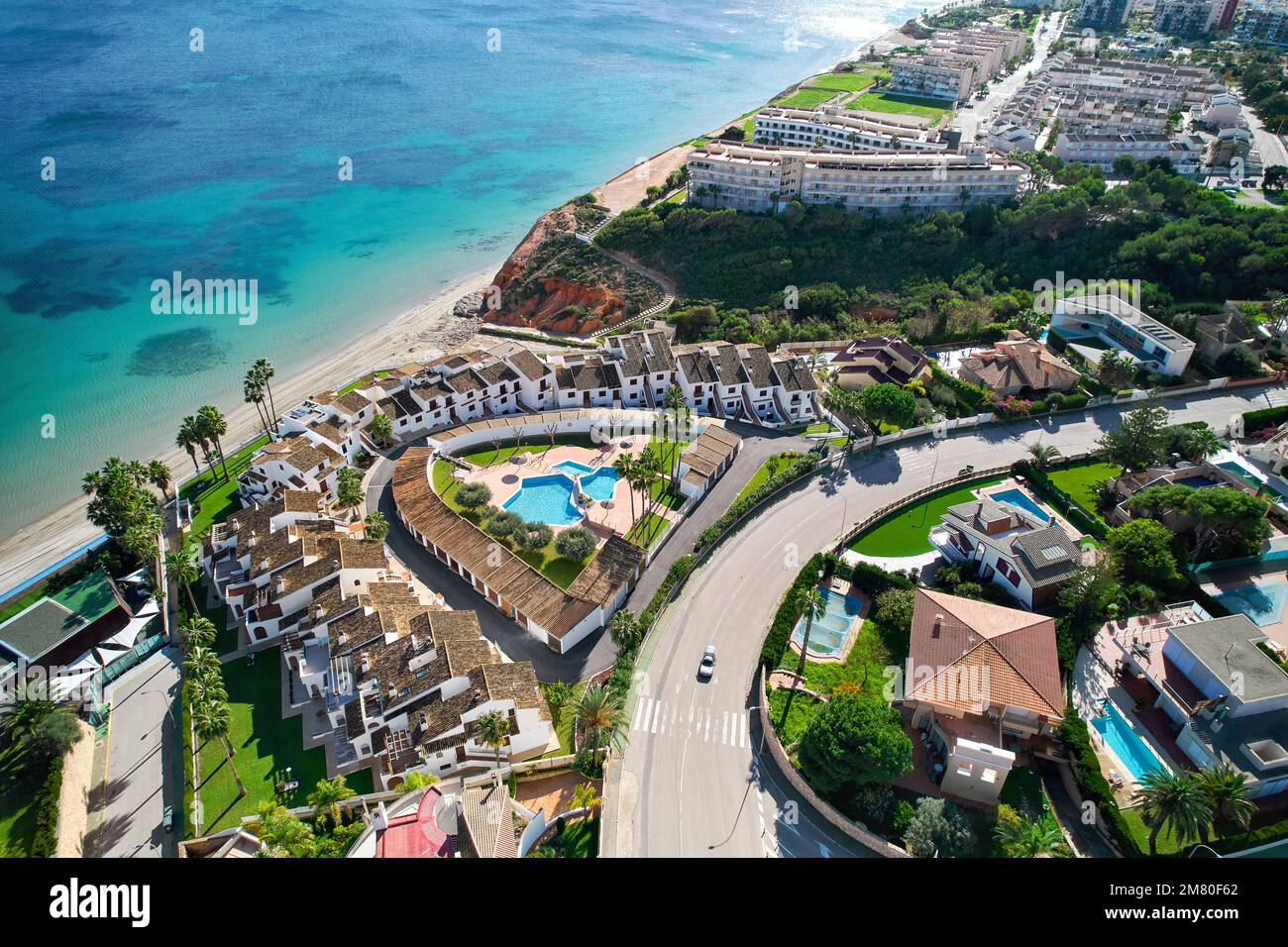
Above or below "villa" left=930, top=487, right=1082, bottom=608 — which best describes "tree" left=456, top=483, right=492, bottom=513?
below

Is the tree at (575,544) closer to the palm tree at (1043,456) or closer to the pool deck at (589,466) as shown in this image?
the pool deck at (589,466)

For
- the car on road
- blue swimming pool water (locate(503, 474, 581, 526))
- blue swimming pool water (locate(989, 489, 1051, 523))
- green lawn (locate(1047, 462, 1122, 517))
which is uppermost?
green lawn (locate(1047, 462, 1122, 517))

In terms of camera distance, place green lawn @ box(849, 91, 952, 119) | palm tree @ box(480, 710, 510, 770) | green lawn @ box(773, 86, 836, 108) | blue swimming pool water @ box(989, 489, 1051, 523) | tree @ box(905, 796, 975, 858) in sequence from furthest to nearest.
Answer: green lawn @ box(773, 86, 836, 108), green lawn @ box(849, 91, 952, 119), blue swimming pool water @ box(989, 489, 1051, 523), palm tree @ box(480, 710, 510, 770), tree @ box(905, 796, 975, 858)

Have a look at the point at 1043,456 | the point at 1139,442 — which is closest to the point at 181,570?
the point at 1043,456

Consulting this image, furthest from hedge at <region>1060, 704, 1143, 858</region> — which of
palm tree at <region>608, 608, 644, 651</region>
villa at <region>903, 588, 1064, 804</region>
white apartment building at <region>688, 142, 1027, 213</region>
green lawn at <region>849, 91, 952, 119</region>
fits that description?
green lawn at <region>849, 91, 952, 119</region>

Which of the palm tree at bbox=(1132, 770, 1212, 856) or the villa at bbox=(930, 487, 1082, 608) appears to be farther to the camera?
the villa at bbox=(930, 487, 1082, 608)

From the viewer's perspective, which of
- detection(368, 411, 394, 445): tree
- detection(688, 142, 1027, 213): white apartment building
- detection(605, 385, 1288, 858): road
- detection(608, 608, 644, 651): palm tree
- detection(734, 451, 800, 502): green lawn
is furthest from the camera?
detection(688, 142, 1027, 213): white apartment building

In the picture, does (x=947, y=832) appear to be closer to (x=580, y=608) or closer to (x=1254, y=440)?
(x=580, y=608)

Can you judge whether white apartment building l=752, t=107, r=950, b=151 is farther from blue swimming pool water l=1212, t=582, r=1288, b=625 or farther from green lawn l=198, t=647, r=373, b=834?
green lawn l=198, t=647, r=373, b=834
